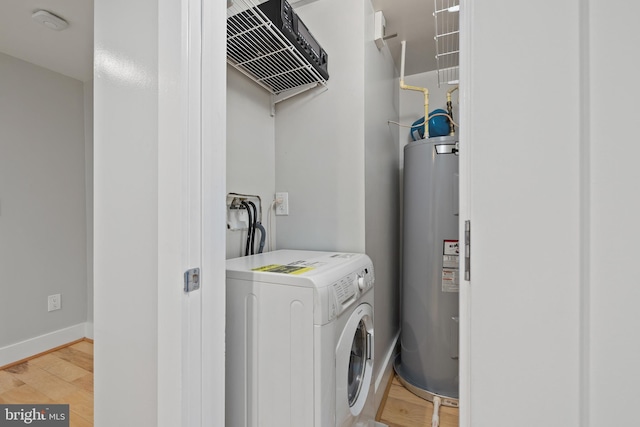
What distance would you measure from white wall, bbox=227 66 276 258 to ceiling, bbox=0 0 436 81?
948 mm

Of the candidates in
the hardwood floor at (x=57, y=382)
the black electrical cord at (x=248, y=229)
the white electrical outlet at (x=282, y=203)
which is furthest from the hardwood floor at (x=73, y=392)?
the white electrical outlet at (x=282, y=203)

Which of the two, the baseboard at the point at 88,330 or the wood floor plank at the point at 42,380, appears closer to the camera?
the wood floor plank at the point at 42,380

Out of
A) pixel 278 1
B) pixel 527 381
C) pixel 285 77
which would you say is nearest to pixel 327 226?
pixel 285 77

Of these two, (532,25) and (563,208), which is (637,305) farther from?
(532,25)

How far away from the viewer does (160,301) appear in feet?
2.65

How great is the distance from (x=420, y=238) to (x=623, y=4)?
1.71m

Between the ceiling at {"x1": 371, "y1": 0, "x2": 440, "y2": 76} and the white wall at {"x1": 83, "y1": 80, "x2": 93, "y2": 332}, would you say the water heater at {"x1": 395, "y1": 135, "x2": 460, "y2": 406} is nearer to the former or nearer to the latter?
the ceiling at {"x1": 371, "y1": 0, "x2": 440, "y2": 76}

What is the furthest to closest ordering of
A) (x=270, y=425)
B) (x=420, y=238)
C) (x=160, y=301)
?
(x=420, y=238)
(x=270, y=425)
(x=160, y=301)

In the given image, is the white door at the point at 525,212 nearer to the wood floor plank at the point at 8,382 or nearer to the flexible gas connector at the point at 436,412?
the flexible gas connector at the point at 436,412

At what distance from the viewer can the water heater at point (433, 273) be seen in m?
1.78

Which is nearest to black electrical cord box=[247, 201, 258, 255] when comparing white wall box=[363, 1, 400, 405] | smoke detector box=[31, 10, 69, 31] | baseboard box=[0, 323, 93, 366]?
white wall box=[363, 1, 400, 405]

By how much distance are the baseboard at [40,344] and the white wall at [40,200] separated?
36 millimetres

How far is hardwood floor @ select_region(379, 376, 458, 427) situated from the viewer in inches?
62.5
